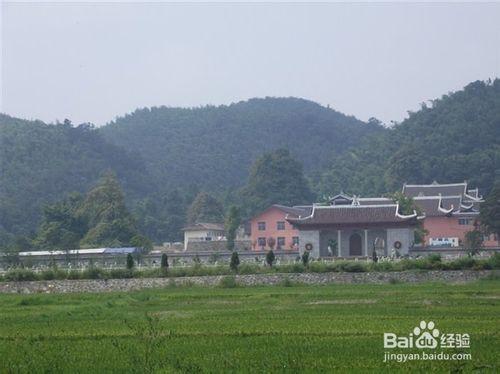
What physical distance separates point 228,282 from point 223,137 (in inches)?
3030

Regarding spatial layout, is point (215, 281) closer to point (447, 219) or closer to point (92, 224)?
point (92, 224)

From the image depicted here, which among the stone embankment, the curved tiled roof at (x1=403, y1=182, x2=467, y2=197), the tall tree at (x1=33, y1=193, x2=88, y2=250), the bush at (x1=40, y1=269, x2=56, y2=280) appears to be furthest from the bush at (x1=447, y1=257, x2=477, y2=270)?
the curved tiled roof at (x1=403, y1=182, x2=467, y2=197)

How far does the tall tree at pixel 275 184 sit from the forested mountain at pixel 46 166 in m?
15.2

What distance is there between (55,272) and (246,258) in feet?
46.6

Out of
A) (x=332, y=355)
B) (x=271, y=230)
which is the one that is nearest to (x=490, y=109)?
(x=271, y=230)

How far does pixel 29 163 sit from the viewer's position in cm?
7931

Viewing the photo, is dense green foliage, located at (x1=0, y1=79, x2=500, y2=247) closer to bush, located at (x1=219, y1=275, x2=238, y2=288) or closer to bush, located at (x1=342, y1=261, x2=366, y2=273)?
bush, located at (x1=219, y1=275, x2=238, y2=288)

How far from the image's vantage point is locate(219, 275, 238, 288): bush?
120ft

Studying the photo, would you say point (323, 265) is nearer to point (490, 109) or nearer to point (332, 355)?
point (332, 355)

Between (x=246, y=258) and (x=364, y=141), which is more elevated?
(x=364, y=141)

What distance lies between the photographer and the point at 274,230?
63.1 meters

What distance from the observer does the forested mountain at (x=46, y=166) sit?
72.8 m

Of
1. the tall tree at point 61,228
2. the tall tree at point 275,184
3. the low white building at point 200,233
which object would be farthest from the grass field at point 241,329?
the tall tree at point 275,184

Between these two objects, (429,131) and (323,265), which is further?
(429,131)
